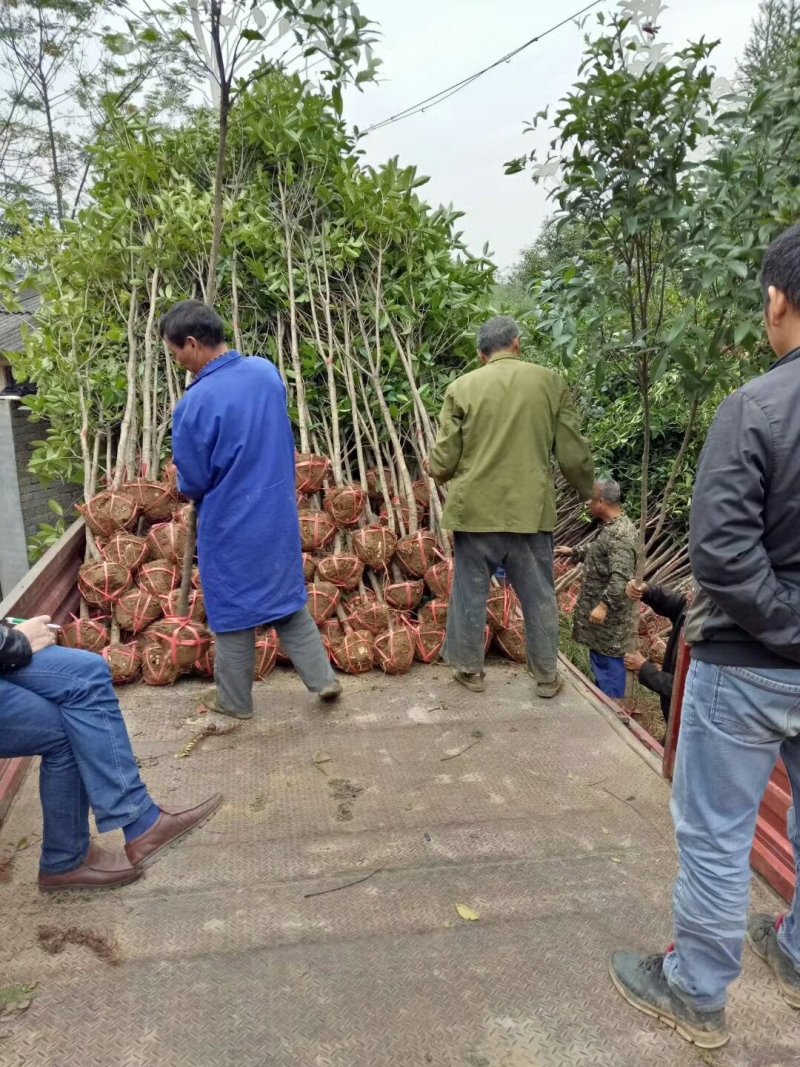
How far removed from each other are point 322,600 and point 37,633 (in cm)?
205

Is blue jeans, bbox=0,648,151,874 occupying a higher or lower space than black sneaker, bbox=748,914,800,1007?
higher

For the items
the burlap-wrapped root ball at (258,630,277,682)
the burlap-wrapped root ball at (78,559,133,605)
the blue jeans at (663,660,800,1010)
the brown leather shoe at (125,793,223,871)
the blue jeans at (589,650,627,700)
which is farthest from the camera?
the blue jeans at (589,650,627,700)

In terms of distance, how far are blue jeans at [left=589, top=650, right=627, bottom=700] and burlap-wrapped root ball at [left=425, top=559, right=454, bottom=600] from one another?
1.12 m

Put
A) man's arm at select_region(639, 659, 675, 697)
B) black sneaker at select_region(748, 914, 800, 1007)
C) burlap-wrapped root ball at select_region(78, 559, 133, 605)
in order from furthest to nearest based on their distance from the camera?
burlap-wrapped root ball at select_region(78, 559, 133, 605), man's arm at select_region(639, 659, 675, 697), black sneaker at select_region(748, 914, 800, 1007)

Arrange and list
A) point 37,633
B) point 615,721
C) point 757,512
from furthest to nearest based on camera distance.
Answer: point 615,721 < point 37,633 < point 757,512

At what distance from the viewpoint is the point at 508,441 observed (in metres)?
3.51

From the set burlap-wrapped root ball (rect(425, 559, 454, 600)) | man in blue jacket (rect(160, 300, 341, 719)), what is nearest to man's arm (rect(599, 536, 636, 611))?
burlap-wrapped root ball (rect(425, 559, 454, 600))

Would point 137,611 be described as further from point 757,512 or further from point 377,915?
point 757,512

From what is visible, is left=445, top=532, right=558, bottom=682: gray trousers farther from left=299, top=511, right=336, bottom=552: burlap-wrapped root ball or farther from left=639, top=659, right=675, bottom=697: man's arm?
left=299, top=511, right=336, bottom=552: burlap-wrapped root ball

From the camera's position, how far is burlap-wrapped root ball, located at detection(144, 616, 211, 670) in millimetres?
3576

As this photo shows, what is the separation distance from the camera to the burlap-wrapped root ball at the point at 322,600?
158 inches

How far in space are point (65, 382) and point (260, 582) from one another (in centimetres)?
267

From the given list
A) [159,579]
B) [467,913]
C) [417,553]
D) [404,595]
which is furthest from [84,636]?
[467,913]

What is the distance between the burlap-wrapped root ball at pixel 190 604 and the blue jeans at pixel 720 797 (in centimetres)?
273
